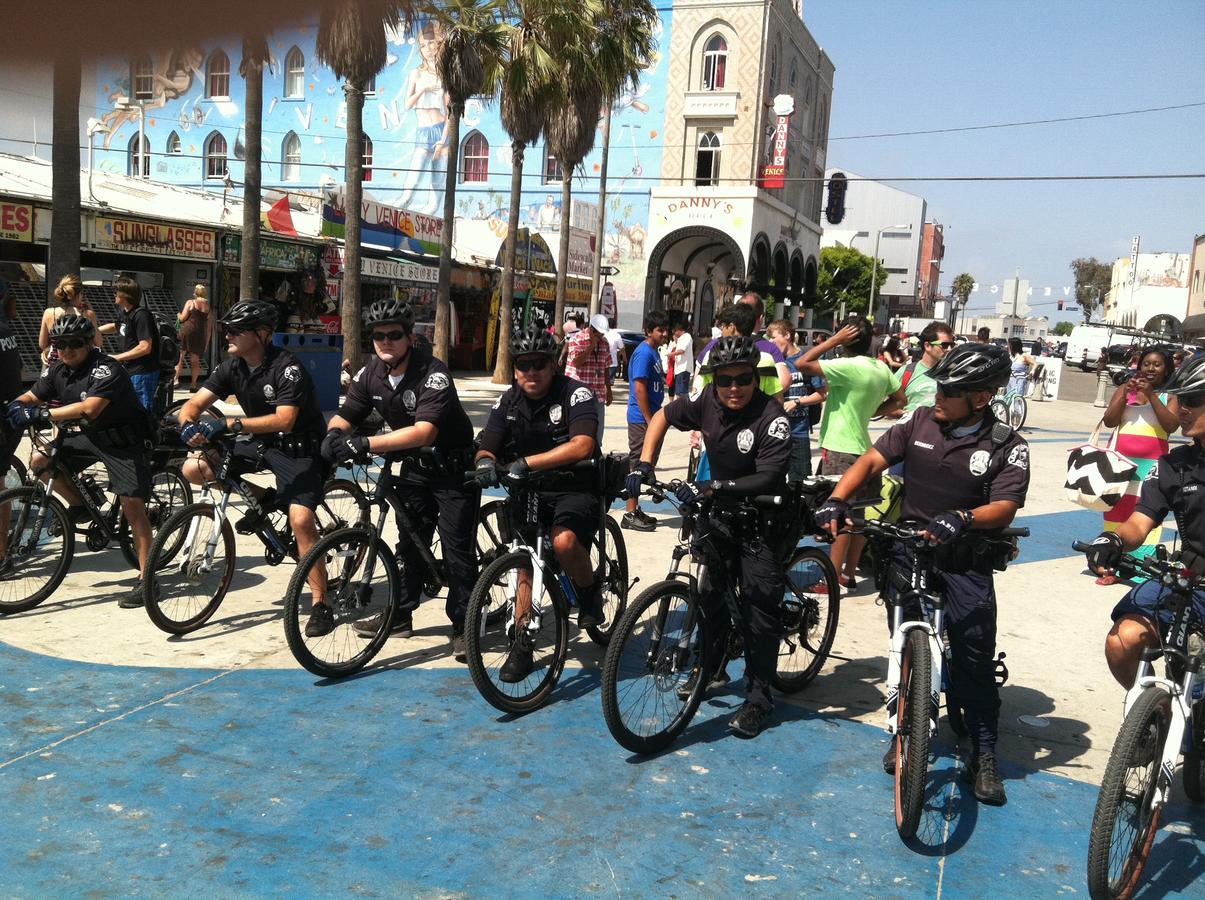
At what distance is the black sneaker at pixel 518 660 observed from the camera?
16.6 feet

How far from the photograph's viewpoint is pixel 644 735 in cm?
461

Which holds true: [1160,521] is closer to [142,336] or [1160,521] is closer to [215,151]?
[142,336]

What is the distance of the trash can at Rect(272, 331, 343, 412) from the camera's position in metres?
14.6

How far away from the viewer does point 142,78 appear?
0.88 metres

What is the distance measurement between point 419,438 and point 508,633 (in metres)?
1.13

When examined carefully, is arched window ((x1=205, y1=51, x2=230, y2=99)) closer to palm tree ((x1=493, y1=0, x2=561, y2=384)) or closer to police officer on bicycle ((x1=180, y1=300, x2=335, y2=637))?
police officer on bicycle ((x1=180, y1=300, x2=335, y2=637))

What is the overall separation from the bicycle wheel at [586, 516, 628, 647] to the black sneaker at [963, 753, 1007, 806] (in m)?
2.18

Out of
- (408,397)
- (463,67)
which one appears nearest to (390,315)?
(408,397)

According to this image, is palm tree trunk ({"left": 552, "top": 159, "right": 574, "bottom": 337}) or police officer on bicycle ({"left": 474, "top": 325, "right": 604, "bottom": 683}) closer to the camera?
police officer on bicycle ({"left": 474, "top": 325, "right": 604, "bottom": 683})

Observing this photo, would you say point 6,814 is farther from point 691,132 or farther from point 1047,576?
point 691,132

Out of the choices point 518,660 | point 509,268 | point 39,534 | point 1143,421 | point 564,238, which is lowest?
point 518,660

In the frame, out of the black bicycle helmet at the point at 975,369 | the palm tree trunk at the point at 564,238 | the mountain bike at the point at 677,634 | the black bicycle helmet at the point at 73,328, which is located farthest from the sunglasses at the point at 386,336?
the palm tree trunk at the point at 564,238

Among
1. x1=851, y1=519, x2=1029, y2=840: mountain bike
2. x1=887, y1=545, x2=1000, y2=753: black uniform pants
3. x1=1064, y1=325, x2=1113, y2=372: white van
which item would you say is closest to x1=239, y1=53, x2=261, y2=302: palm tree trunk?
x1=851, y1=519, x2=1029, y2=840: mountain bike

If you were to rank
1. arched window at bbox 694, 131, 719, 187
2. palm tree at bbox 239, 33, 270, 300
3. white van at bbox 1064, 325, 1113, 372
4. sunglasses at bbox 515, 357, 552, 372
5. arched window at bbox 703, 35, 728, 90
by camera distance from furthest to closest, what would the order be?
1. white van at bbox 1064, 325, 1113, 372
2. arched window at bbox 694, 131, 719, 187
3. arched window at bbox 703, 35, 728, 90
4. palm tree at bbox 239, 33, 270, 300
5. sunglasses at bbox 515, 357, 552, 372
